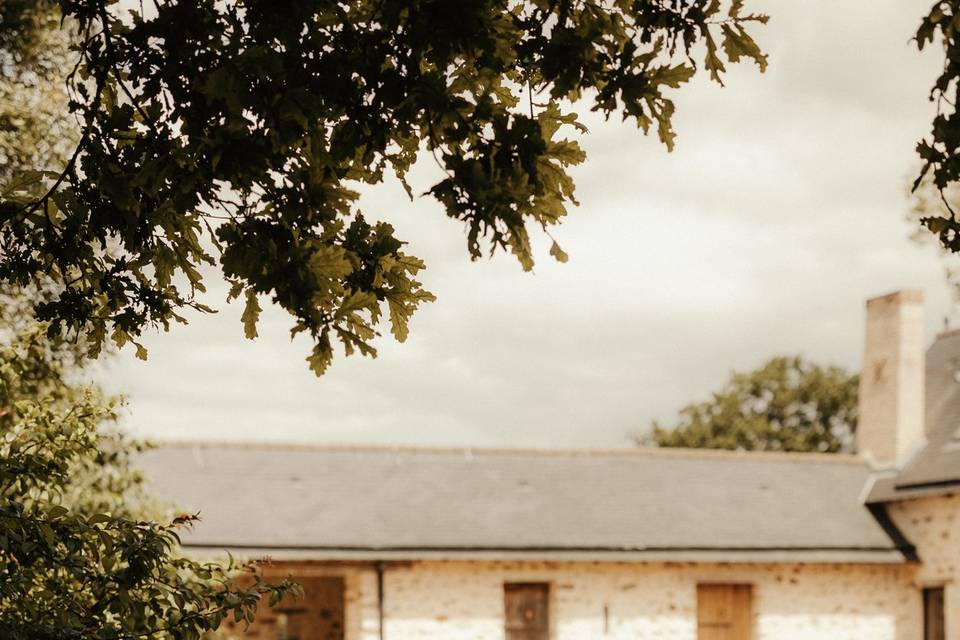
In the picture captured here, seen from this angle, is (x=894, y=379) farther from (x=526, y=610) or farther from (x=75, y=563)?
(x=75, y=563)

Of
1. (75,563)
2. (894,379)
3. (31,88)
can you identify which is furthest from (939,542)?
(75,563)

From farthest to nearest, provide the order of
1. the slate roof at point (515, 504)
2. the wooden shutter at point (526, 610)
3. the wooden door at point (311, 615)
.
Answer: the wooden door at point (311, 615) → the wooden shutter at point (526, 610) → the slate roof at point (515, 504)

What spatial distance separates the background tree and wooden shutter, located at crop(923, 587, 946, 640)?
66.4ft

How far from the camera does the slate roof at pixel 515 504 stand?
16.8 metres

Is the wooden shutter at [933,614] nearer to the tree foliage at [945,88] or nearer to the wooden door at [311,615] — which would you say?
the wooden door at [311,615]

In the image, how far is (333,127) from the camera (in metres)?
3.89

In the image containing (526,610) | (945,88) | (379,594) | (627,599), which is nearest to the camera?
(945,88)

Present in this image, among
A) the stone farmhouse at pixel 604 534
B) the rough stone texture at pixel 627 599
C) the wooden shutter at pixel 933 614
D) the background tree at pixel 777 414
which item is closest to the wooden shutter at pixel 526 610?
the stone farmhouse at pixel 604 534

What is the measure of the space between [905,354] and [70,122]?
14629mm

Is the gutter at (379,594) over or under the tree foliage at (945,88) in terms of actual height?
under

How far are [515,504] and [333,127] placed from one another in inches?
579

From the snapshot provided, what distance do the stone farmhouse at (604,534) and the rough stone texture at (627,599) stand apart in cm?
3

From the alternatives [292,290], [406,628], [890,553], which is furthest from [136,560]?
[890,553]

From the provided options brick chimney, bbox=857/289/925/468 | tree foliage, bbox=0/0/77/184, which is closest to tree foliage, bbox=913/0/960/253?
tree foliage, bbox=0/0/77/184
